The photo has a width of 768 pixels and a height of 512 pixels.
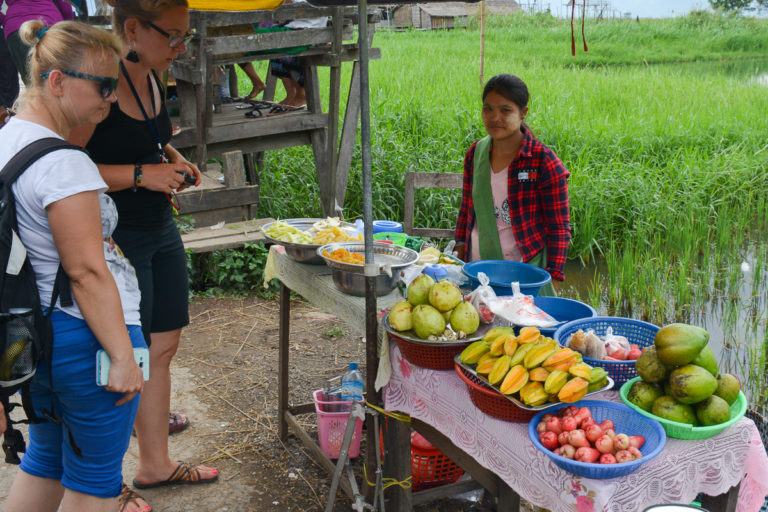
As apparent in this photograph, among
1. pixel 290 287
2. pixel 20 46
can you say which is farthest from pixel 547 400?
Result: pixel 20 46

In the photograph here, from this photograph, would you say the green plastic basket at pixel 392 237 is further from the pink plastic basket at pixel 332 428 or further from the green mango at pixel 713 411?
the green mango at pixel 713 411

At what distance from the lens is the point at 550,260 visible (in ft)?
10.0

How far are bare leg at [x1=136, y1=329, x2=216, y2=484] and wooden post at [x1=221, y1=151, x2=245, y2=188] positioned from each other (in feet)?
9.02

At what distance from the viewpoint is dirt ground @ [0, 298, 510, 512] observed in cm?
290

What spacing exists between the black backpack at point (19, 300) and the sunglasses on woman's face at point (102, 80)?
6.5 inches

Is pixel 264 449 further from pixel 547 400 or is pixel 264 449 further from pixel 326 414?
pixel 547 400

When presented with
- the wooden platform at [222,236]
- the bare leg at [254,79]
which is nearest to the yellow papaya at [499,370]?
the wooden platform at [222,236]

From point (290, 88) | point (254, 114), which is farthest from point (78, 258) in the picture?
point (290, 88)

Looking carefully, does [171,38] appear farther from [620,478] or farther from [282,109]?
[282,109]

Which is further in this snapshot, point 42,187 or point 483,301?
point 483,301

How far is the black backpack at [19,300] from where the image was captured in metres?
1.59

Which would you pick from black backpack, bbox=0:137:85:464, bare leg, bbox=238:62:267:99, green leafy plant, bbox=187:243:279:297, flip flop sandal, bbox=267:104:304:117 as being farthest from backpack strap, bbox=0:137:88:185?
bare leg, bbox=238:62:267:99

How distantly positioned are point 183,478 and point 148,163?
141 centimetres

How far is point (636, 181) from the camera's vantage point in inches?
263
